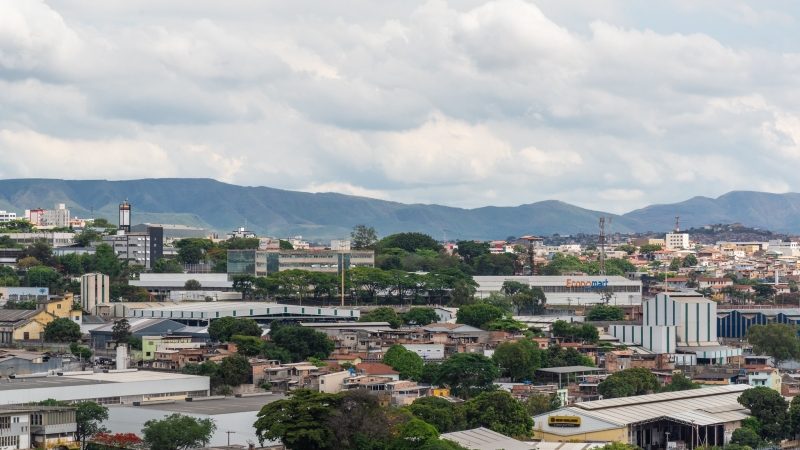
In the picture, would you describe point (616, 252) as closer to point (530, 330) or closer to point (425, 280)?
point (425, 280)

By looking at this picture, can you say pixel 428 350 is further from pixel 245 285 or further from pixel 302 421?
pixel 245 285

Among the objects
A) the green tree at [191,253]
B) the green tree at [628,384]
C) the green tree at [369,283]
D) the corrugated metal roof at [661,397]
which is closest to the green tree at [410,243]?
the green tree at [191,253]

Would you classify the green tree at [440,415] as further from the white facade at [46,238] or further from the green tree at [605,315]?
the white facade at [46,238]

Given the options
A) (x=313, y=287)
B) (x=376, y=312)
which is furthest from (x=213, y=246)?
(x=376, y=312)

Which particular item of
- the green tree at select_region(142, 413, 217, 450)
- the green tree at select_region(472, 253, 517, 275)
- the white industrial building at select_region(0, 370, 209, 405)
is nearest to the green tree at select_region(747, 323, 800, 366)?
the white industrial building at select_region(0, 370, 209, 405)

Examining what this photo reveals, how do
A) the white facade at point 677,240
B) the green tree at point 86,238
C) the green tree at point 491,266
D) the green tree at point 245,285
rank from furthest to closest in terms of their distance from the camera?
the white facade at point 677,240 → the green tree at point 86,238 → the green tree at point 491,266 → the green tree at point 245,285
